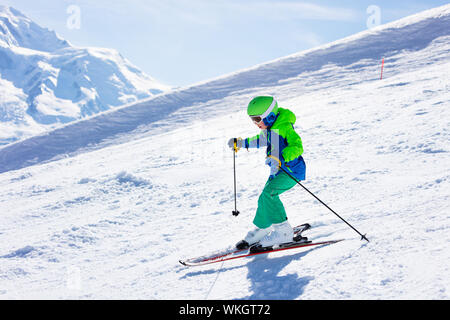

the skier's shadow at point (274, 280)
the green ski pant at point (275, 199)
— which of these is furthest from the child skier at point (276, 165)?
the skier's shadow at point (274, 280)

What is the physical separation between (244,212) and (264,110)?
1954 mm

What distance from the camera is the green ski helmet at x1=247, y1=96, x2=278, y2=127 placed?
3432mm

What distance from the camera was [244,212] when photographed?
4.86 m

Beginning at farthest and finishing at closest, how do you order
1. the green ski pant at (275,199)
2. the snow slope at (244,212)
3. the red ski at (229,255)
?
1. the green ski pant at (275,199)
2. the red ski at (229,255)
3. the snow slope at (244,212)

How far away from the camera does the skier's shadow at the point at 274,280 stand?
254 cm

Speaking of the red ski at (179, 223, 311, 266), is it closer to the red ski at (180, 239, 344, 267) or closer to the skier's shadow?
the red ski at (180, 239, 344, 267)

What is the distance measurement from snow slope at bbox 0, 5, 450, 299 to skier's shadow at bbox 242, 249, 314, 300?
0.7 inches

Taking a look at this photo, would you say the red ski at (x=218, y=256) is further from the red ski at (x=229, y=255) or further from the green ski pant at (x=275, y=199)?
the green ski pant at (x=275, y=199)

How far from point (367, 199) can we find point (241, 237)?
1.70 meters

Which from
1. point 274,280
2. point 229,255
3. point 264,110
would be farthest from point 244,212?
point 274,280

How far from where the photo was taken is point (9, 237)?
213 inches

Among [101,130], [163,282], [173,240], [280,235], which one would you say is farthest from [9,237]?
[101,130]

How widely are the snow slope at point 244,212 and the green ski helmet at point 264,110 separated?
1.40m

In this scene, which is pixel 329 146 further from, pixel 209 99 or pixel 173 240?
pixel 209 99
